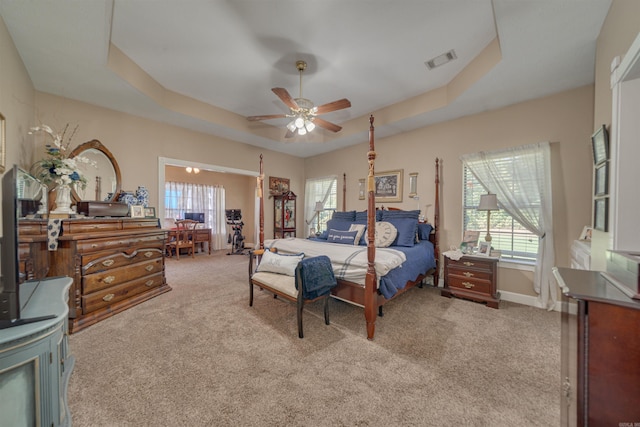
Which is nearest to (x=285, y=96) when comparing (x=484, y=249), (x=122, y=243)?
(x=122, y=243)

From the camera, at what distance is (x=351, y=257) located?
2.55 meters

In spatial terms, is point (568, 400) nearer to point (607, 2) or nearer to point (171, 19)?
point (607, 2)

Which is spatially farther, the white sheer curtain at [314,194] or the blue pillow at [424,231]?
the white sheer curtain at [314,194]

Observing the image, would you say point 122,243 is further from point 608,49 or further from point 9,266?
point 608,49

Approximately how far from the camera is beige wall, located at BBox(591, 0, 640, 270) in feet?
4.61

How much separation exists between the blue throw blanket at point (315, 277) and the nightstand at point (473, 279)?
1.90 m

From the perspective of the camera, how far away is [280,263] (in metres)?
2.68

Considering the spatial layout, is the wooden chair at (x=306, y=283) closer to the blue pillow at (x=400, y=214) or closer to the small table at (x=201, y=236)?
the blue pillow at (x=400, y=214)

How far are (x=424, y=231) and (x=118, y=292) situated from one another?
4.34 m

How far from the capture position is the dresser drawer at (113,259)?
8.11ft

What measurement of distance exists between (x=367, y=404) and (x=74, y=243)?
10.4ft

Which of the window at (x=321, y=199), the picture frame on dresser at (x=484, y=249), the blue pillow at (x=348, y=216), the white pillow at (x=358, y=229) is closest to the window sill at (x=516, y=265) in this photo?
the picture frame on dresser at (x=484, y=249)

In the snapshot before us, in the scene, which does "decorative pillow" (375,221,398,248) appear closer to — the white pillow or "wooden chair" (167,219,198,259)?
the white pillow

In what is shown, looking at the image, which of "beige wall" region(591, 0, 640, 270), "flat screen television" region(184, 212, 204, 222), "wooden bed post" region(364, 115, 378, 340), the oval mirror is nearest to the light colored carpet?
"wooden bed post" region(364, 115, 378, 340)
